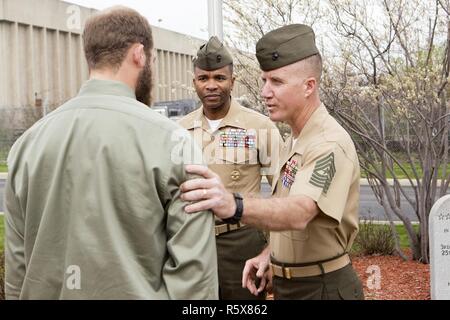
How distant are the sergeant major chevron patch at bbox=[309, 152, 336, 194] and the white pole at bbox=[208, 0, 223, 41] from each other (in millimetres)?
3274

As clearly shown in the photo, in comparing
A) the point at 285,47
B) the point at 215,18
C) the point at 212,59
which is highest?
the point at 215,18

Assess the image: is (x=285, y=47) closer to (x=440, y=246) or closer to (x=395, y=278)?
(x=440, y=246)

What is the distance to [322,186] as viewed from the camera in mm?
2580

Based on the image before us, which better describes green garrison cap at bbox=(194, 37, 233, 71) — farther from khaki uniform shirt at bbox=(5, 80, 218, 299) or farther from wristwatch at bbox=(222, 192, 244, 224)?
khaki uniform shirt at bbox=(5, 80, 218, 299)

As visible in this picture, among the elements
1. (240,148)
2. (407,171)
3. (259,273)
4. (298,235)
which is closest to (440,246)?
(240,148)

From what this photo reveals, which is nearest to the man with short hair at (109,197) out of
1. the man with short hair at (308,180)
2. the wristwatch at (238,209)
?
the wristwatch at (238,209)

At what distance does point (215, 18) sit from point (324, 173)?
3444 mm

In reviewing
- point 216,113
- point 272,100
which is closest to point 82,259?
point 272,100

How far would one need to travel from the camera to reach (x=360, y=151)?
758cm

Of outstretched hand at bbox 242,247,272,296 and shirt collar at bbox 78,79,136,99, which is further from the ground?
shirt collar at bbox 78,79,136,99

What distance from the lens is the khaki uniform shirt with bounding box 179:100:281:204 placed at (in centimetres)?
432

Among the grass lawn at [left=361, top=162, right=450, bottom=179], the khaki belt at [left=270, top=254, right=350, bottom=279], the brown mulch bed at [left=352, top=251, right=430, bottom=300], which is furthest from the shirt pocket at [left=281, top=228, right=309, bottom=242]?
the grass lawn at [left=361, top=162, right=450, bottom=179]
